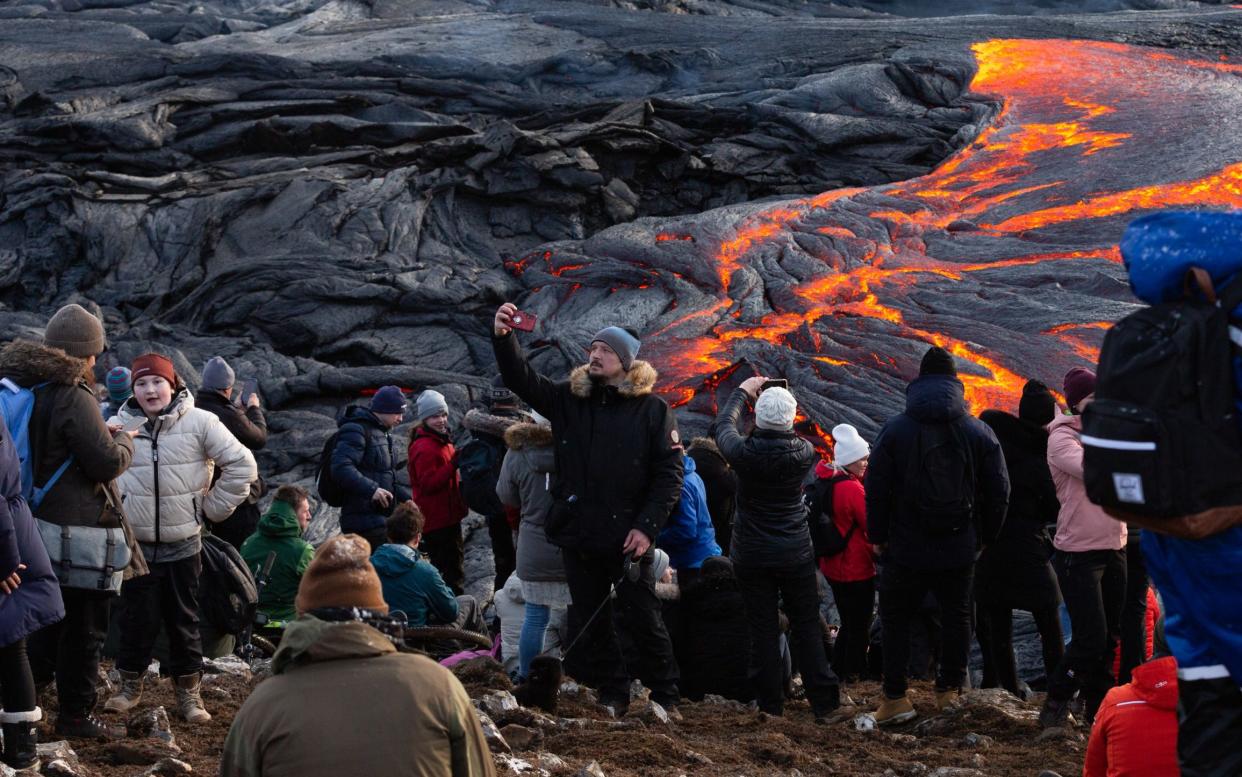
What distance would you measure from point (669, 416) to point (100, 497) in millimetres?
3471

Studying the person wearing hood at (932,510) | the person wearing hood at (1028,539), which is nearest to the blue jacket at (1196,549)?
the person wearing hood at (932,510)

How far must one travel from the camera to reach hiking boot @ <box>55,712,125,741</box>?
776cm

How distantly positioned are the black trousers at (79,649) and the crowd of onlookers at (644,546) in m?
0.01

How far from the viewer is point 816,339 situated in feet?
67.6

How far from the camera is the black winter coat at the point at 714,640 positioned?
1053 cm

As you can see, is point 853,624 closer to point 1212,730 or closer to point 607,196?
point 1212,730

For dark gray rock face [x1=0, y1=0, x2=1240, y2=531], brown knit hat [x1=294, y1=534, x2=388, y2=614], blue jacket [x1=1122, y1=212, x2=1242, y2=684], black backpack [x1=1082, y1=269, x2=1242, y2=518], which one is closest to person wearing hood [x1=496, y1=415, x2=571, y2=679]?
brown knit hat [x1=294, y1=534, x2=388, y2=614]

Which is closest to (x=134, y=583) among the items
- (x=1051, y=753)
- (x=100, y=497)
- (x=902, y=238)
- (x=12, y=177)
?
(x=100, y=497)

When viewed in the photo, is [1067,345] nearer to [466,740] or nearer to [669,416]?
[669,416]

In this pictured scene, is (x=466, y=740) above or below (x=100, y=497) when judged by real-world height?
above

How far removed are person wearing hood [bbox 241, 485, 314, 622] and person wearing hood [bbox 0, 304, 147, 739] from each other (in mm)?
3540

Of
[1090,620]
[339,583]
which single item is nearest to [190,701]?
[339,583]

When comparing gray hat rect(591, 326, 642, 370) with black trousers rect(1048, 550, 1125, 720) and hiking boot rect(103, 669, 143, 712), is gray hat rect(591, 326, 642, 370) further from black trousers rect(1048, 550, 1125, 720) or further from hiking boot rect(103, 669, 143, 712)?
hiking boot rect(103, 669, 143, 712)

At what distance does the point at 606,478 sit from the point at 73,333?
3.24 metres
